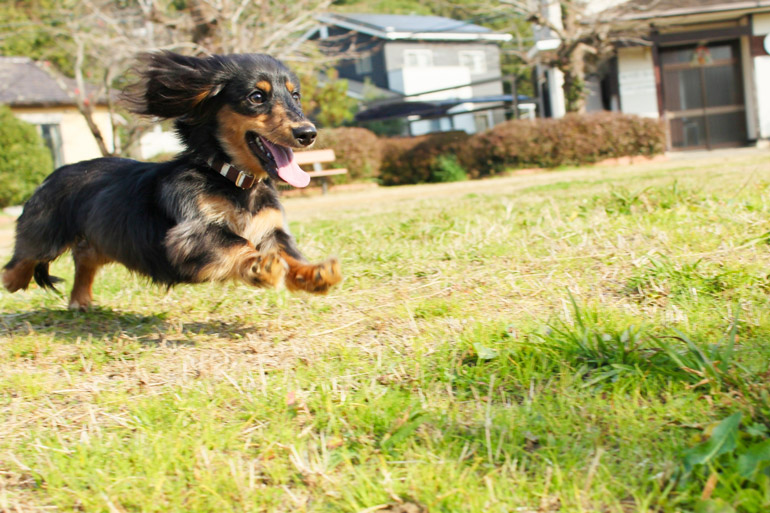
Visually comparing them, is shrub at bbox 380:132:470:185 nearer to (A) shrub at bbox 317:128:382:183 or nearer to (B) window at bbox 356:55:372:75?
(A) shrub at bbox 317:128:382:183

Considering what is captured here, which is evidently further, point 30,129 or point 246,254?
point 30,129

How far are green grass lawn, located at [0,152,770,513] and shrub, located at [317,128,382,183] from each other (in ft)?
42.5

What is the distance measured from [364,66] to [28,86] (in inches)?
763

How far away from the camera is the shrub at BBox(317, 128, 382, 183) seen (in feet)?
55.5

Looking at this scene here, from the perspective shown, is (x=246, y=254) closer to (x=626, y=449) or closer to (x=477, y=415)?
(x=477, y=415)

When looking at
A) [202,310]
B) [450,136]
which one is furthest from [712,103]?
[202,310]

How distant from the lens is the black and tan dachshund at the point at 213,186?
3.32m

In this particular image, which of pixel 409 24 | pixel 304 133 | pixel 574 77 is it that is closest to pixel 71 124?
pixel 574 77

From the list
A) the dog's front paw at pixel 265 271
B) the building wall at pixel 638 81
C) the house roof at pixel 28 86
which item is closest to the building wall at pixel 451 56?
the building wall at pixel 638 81

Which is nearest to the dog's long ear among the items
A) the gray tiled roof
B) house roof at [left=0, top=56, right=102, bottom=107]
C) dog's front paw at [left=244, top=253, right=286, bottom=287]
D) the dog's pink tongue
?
the dog's pink tongue

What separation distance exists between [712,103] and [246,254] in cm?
1955

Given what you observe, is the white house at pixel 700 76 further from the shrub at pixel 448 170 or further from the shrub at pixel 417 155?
the shrub at pixel 448 170

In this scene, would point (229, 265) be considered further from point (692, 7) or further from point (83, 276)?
point (692, 7)

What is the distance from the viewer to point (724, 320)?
→ 2697 mm
